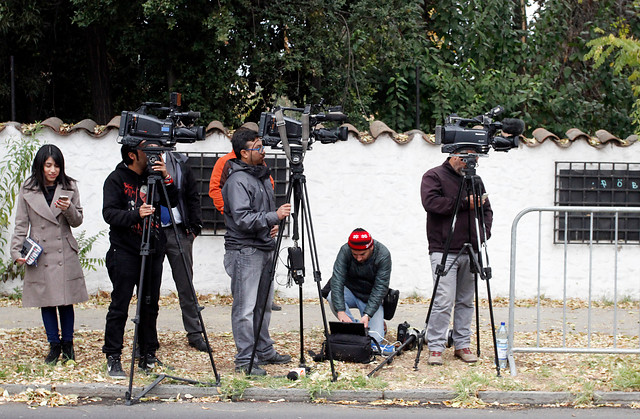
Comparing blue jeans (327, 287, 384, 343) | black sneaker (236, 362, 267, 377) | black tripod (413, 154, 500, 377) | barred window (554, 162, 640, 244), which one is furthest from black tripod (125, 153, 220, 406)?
barred window (554, 162, 640, 244)

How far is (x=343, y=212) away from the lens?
35.1ft

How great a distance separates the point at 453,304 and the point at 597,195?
4.26 metres

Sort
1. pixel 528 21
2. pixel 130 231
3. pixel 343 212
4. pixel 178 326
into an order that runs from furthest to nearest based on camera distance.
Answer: pixel 528 21 → pixel 343 212 → pixel 178 326 → pixel 130 231

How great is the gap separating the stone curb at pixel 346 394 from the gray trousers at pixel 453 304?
96cm

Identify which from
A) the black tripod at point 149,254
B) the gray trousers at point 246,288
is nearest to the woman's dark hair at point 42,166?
the black tripod at point 149,254

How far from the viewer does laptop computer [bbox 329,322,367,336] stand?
7523 mm

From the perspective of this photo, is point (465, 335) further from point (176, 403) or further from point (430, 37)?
point (430, 37)

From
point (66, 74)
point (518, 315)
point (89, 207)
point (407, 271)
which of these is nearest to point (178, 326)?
point (89, 207)

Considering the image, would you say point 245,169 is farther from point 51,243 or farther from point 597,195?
point 597,195

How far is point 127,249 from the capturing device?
22.5ft

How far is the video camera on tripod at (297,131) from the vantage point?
6.61 meters

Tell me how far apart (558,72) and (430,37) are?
2.48m

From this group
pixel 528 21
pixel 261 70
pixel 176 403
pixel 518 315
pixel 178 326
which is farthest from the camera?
pixel 528 21

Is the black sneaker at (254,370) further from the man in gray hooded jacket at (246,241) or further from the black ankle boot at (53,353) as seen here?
the black ankle boot at (53,353)
